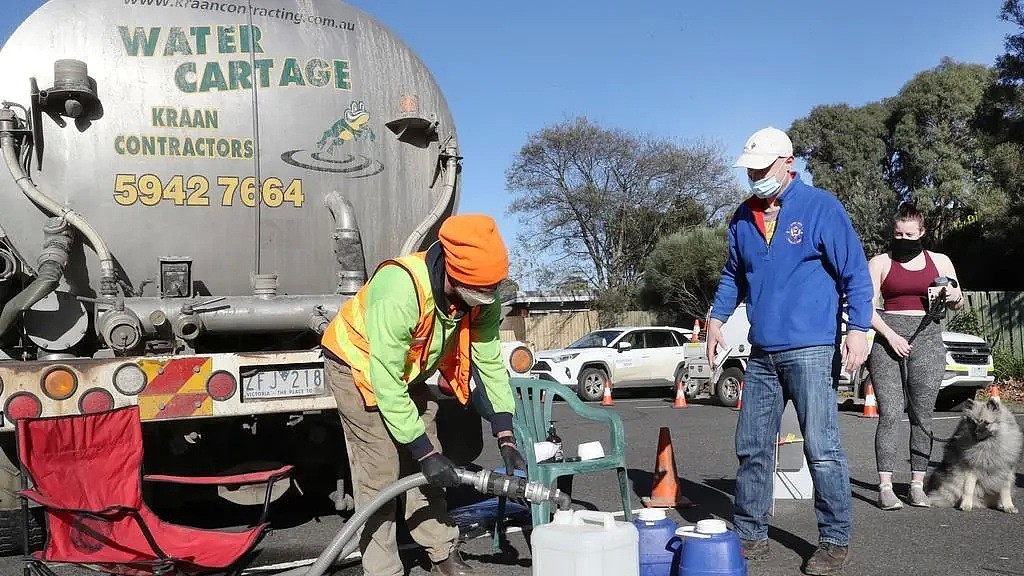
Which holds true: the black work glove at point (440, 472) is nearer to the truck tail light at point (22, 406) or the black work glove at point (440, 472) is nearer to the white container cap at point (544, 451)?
the white container cap at point (544, 451)

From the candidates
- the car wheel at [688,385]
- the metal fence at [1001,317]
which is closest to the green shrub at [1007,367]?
the metal fence at [1001,317]

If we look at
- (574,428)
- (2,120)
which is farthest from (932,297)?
(574,428)

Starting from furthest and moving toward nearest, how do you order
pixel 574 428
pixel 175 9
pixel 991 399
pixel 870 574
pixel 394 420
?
pixel 574 428
pixel 991 399
pixel 175 9
pixel 870 574
pixel 394 420

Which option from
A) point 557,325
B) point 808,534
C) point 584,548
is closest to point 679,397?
point 808,534

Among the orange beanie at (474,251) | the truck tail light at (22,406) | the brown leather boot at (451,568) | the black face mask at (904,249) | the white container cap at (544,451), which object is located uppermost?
the black face mask at (904,249)

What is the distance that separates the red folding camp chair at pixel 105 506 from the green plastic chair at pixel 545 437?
113cm

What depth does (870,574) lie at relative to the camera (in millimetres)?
4160

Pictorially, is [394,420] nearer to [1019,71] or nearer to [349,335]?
[349,335]

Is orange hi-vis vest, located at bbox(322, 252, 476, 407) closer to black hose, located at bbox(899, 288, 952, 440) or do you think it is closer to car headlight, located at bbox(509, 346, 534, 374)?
car headlight, located at bbox(509, 346, 534, 374)

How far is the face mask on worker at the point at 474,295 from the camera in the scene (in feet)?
10.8

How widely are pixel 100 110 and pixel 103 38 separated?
1.25ft

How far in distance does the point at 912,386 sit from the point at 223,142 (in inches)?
170

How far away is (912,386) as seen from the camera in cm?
560

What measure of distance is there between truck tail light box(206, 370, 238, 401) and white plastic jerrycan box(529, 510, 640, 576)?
2.21 meters
